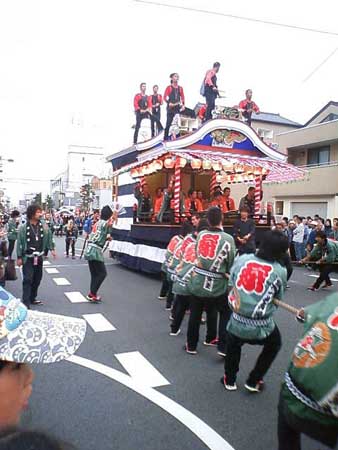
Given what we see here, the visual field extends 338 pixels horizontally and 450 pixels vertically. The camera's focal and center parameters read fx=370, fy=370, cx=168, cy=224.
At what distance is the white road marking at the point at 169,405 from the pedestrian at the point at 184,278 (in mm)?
1331

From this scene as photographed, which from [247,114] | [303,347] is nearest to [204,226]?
[303,347]

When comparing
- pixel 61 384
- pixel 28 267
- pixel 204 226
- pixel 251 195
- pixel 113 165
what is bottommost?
pixel 61 384

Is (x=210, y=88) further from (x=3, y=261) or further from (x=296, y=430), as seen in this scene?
(x=296, y=430)

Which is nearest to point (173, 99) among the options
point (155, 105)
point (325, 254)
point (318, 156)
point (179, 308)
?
point (155, 105)

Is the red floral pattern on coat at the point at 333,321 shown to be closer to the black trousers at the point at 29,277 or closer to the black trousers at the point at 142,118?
the black trousers at the point at 29,277

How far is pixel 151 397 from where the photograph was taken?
3.31 metres

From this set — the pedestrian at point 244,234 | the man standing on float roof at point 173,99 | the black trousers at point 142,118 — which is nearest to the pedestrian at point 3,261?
the pedestrian at point 244,234

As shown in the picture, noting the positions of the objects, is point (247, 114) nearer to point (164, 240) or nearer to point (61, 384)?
point (164, 240)

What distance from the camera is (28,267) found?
6082 millimetres

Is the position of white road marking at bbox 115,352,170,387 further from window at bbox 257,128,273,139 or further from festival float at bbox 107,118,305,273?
window at bbox 257,128,273,139

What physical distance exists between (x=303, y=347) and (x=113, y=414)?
196cm

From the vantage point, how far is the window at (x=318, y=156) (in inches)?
917

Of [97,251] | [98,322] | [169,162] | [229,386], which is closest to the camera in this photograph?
[229,386]

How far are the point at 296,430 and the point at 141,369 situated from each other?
236 cm
